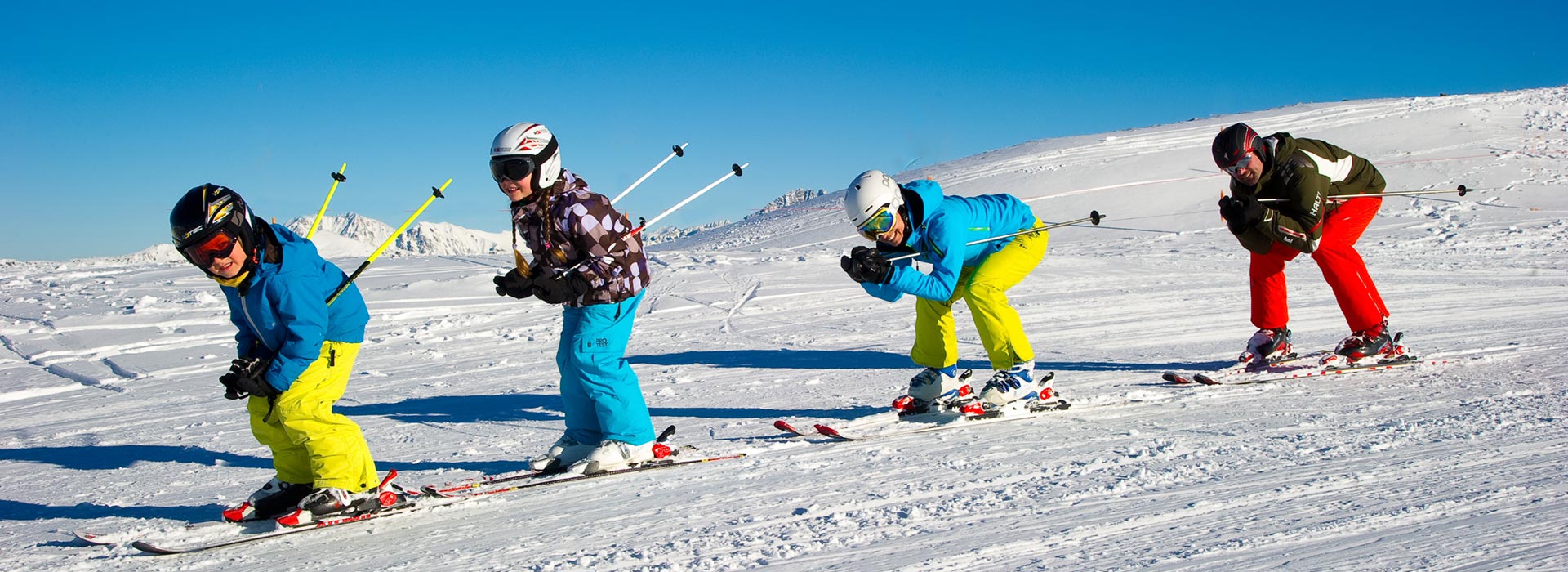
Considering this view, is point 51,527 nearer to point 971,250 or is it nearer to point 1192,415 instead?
point 971,250

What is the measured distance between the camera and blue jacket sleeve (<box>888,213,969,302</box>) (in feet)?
18.3

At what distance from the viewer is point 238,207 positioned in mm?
3990

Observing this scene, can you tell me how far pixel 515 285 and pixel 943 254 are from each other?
2193mm

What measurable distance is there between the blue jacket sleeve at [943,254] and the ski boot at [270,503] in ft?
9.69

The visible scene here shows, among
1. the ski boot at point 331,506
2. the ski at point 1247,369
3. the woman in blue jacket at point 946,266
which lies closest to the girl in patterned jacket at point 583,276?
the ski boot at point 331,506

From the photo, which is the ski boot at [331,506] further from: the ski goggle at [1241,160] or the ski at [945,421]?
the ski goggle at [1241,160]

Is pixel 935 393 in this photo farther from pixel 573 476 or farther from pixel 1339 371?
pixel 1339 371

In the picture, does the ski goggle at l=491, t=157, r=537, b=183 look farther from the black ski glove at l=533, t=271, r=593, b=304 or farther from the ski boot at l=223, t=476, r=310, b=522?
the ski boot at l=223, t=476, r=310, b=522

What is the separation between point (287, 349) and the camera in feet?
13.1

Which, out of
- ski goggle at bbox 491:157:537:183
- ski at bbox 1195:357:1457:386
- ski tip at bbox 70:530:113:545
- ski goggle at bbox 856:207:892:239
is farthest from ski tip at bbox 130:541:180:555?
ski at bbox 1195:357:1457:386

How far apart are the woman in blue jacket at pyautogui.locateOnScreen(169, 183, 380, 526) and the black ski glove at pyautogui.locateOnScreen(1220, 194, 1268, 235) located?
4770 millimetres

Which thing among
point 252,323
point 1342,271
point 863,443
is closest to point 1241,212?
point 1342,271

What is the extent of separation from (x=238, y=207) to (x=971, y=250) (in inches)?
142

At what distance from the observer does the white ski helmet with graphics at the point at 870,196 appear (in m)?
5.48
